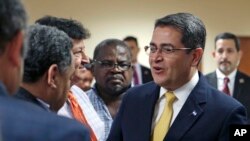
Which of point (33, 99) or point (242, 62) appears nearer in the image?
point (33, 99)

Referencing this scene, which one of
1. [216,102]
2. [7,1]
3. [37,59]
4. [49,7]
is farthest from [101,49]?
[49,7]

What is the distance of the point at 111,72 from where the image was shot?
9.12 ft

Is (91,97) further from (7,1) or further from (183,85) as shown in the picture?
(7,1)

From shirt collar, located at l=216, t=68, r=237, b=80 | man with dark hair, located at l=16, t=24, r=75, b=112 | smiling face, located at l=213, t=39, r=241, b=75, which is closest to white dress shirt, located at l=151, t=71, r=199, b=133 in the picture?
man with dark hair, located at l=16, t=24, r=75, b=112

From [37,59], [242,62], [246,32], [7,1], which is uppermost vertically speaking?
[7,1]

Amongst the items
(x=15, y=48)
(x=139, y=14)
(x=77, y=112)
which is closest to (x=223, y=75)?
(x=77, y=112)

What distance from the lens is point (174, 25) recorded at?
2.09 m

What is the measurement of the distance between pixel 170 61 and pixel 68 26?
50cm

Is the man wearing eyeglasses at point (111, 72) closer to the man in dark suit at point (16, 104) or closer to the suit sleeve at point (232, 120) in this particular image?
the suit sleeve at point (232, 120)

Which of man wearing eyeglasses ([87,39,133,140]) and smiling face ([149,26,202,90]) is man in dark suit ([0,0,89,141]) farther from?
man wearing eyeglasses ([87,39,133,140])

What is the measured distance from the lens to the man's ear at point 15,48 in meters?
0.99

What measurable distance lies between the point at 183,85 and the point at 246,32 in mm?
5763

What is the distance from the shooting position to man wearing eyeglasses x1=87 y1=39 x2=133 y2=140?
2750 mm

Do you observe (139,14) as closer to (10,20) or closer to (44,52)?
(44,52)
